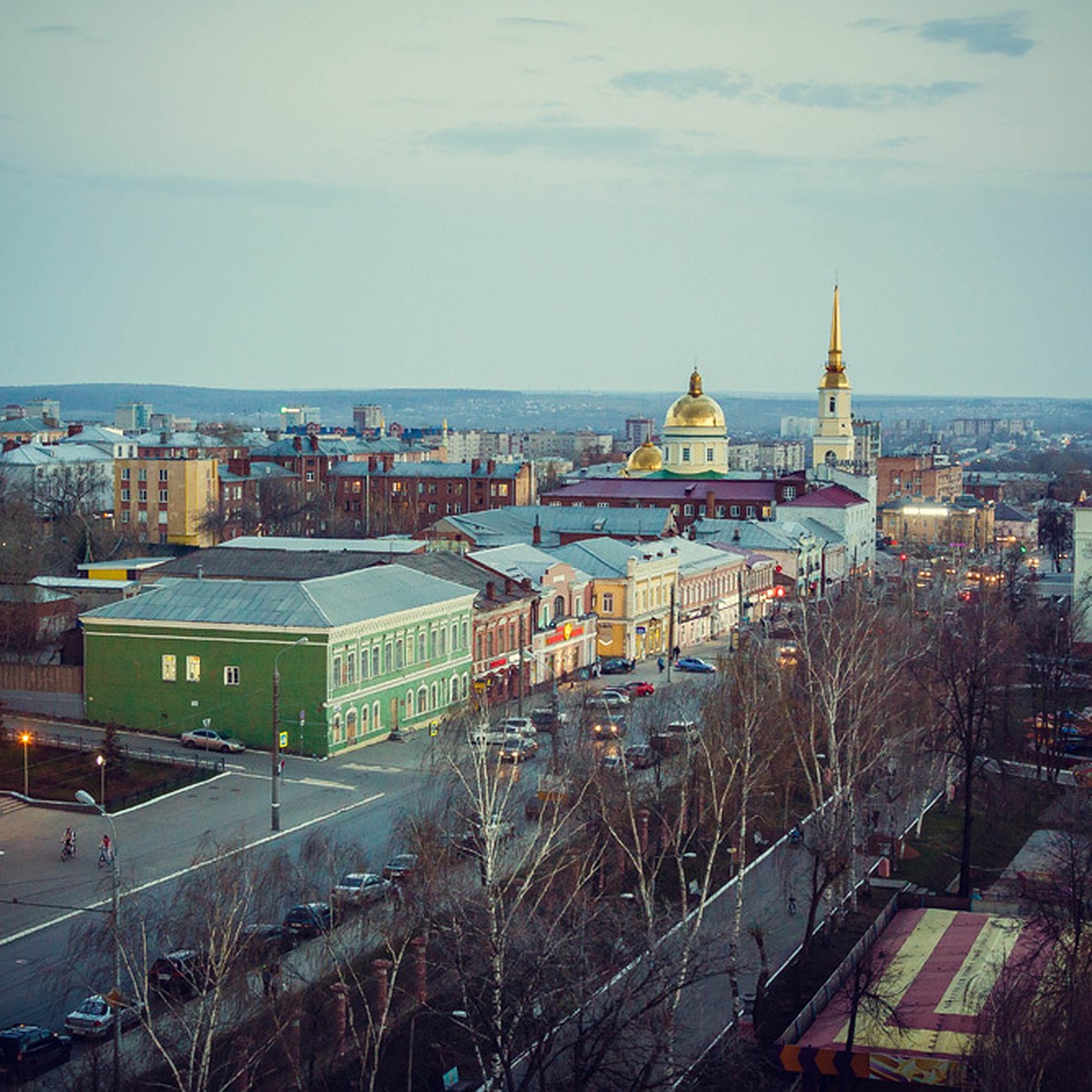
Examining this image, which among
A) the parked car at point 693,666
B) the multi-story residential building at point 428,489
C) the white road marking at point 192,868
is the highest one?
the multi-story residential building at point 428,489

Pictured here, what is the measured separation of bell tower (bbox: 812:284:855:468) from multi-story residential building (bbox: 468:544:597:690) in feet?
154

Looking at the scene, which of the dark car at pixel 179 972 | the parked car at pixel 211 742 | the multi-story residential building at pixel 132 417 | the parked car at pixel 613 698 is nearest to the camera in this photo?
the dark car at pixel 179 972

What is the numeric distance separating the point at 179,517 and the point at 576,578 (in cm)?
4175

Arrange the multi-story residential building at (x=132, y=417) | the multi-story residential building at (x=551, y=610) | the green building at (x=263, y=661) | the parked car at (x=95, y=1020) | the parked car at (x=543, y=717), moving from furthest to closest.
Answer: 1. the multi-story residential building at (x=132, y=417)
2. the multi-story residential building at (x=551, y=610)
3. the green building at (x=263, y=661)
4. the parked car at (x=543, y=717)
5. the parked car at (x=95, y=1020)

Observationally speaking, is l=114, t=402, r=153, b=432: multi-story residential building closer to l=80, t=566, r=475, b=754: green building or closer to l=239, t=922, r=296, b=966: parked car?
l=80, t=566, r=475, b=754: green building

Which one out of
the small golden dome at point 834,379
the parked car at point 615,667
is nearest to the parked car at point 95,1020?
the parked car at point 615,667

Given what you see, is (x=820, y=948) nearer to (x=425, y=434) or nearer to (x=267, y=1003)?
(x=267, y=1003)

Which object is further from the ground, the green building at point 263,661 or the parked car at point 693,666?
the green building at point 263,661

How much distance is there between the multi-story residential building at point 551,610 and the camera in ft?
161

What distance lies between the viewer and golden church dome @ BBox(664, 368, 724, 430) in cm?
9238

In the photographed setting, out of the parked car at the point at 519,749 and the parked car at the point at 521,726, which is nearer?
the parked car at the point at 519,749

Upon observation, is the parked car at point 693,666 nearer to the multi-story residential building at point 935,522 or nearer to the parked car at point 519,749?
the parked car at point 519,749

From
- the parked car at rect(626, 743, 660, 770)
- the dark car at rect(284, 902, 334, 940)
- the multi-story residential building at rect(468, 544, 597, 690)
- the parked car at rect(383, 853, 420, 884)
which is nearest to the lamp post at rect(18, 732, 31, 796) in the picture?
the parked car at rect(383, 853, 420, 884)

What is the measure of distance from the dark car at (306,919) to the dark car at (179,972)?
198 cm
